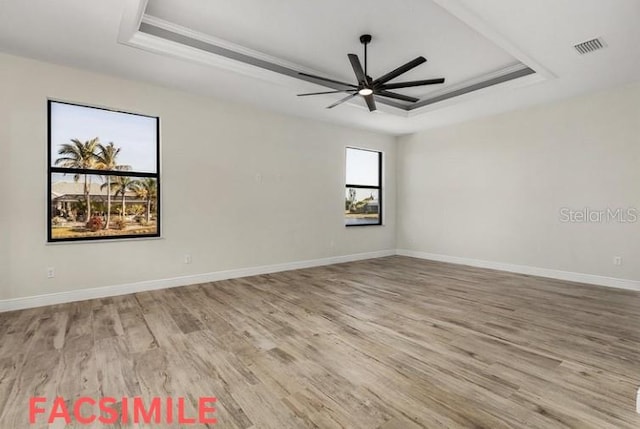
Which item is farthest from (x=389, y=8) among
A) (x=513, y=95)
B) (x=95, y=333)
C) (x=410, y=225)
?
(x=410, y=225)

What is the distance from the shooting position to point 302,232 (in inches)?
235

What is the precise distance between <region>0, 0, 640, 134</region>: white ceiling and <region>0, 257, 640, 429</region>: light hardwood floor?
283 cm

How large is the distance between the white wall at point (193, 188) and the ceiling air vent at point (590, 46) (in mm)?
3923

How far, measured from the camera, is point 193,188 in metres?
4.73

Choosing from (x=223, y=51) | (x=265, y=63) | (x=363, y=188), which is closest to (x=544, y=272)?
(x=363, y=188)

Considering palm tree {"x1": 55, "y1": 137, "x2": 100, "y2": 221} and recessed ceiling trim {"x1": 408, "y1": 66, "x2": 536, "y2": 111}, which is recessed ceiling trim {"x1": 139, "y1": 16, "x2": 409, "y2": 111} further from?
recessed ceiling trim {"x1": 408, "y1": 66, "x2": 536, "y2": 111}

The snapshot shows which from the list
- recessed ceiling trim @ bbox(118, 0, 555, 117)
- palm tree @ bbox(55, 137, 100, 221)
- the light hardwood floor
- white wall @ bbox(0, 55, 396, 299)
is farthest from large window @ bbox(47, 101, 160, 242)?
recessed ceiling trim @ bbox(118, 0, 555, 117)

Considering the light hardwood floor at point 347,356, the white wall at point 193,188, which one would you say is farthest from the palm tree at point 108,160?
the light hardwood floor at point 347,356

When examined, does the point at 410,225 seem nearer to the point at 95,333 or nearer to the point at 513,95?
the point at 513,95

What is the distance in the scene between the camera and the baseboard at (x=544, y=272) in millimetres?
4516

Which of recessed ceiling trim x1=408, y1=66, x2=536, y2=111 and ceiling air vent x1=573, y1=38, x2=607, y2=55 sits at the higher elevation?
recessed ceiling trim x1=408, y1=66, x2=536, y2=111

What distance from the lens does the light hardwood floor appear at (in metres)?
1.79

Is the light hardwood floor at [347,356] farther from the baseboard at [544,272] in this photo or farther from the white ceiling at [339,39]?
the white ceiling at [339,39]

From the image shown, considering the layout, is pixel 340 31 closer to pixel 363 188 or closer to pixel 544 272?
pixel 363 188
